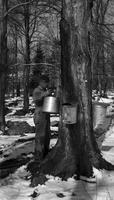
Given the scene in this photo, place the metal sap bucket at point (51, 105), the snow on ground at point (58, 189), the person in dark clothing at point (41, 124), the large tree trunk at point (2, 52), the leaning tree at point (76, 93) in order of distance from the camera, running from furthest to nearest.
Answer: the large tree trunk at point (2, 52)
the person in dark clothing at point (41, 124)
the metal sap bucket at point (51, 105)
the leaning tree at point (76, 93)
the snow on ground at point (58, 189)

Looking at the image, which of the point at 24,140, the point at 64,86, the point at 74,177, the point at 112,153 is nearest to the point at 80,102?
the point at 64,86

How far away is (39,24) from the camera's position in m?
28.5

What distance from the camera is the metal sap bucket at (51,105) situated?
6234 millimetres

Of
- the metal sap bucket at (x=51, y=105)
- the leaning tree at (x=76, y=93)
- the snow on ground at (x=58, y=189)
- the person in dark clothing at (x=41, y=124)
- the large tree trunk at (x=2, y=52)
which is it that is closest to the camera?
the snow on ground at (x=58, y=189)

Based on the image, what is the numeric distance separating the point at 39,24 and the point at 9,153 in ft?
69.1

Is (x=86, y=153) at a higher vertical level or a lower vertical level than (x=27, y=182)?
higher

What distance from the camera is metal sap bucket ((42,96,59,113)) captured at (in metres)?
6.23

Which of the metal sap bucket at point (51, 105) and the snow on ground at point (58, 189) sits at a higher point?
the metal sap bucket at point (51, 105)

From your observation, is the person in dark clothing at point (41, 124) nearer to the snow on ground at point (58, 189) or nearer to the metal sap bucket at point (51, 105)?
the metal sap bucket at point (51, 105)

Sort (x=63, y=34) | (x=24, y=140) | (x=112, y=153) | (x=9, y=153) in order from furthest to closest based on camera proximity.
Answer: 1. (x=24, y=140)
2. (x=9, y=153)
3. (x=112, y=153)
4. (x=63, y=34)

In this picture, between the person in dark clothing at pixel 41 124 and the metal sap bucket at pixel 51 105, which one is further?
the person in dark clothing at pixel 41 124

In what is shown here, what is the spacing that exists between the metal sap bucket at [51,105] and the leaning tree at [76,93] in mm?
277

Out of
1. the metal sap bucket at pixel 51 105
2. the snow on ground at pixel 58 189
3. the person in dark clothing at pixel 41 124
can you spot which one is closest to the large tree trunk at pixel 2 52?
the person in dark clothing at pixel 41 124

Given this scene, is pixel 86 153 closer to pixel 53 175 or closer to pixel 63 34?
pixel 53 175
